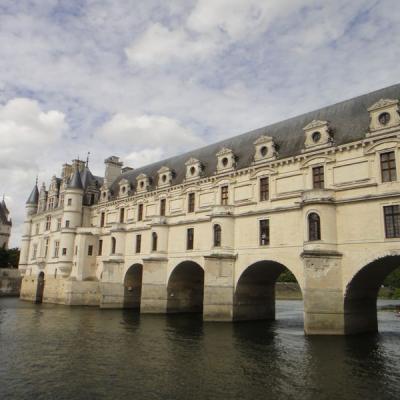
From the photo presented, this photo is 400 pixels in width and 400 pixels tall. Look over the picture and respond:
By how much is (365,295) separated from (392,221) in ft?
18.3

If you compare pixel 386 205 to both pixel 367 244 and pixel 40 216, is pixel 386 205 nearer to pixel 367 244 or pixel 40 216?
pixel 367 244

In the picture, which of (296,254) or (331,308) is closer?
(331,308)

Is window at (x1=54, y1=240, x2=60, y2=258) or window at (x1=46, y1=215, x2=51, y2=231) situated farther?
window at (x1=46, y1=215, x2=51, y2=231)

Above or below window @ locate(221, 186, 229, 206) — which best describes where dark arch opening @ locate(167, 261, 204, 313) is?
below

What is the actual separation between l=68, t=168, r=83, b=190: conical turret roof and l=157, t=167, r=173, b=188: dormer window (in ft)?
49.2

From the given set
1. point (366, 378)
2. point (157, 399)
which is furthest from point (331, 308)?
point (157, 399)

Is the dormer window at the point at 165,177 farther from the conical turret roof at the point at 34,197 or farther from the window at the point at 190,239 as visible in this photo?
the conical turret roof at the point at 34,197

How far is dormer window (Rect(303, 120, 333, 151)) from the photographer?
2691 cm

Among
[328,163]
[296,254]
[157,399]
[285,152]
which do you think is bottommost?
[157,399]

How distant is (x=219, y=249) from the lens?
3081 centimetres

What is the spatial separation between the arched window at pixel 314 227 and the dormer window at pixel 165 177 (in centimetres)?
1738

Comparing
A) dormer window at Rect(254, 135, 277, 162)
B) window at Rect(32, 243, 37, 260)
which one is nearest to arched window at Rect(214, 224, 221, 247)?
dormer window at Rect(254, 135, 277, 162)

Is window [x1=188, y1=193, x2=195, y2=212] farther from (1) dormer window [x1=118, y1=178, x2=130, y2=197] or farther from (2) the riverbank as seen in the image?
(2) the riverbank

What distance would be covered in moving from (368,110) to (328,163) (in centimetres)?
407
